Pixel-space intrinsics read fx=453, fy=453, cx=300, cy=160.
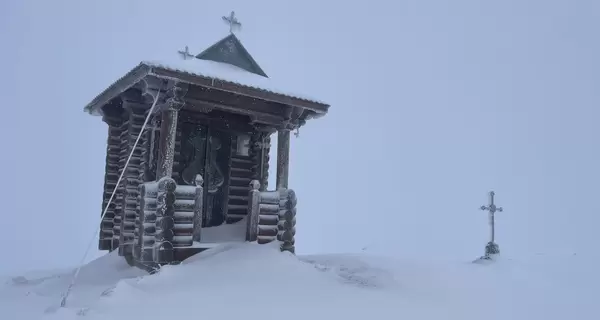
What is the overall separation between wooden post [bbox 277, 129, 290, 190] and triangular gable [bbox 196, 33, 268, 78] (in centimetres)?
165

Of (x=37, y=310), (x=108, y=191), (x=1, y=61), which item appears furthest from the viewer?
(x=1, y=61)

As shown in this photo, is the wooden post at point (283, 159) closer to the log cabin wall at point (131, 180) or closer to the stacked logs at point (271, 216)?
the stacked logs at point (271, 216)

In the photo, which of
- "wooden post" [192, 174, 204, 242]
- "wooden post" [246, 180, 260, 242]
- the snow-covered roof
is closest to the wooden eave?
the snow-covered roof

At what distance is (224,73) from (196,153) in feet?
8.03

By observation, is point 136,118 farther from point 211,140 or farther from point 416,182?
point 416,182

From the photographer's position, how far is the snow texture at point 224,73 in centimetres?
843

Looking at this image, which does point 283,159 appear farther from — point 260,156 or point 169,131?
point 169,131

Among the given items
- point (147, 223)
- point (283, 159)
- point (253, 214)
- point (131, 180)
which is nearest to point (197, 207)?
point (147, 223)

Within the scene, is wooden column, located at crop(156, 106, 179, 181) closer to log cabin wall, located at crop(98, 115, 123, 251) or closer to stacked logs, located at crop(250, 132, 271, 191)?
stacked logs, located at crop(250, 132, 271, 191)

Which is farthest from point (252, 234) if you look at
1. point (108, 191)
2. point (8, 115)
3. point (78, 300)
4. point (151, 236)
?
point (8, 115)

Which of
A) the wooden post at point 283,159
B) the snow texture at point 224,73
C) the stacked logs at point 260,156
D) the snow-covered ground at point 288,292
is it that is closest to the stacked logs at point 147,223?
the snow-covered ground at point 288,292

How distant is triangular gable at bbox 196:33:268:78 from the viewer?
1050 centimetres

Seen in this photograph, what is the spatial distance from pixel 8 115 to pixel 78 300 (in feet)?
324

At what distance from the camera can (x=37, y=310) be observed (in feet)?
20.6
